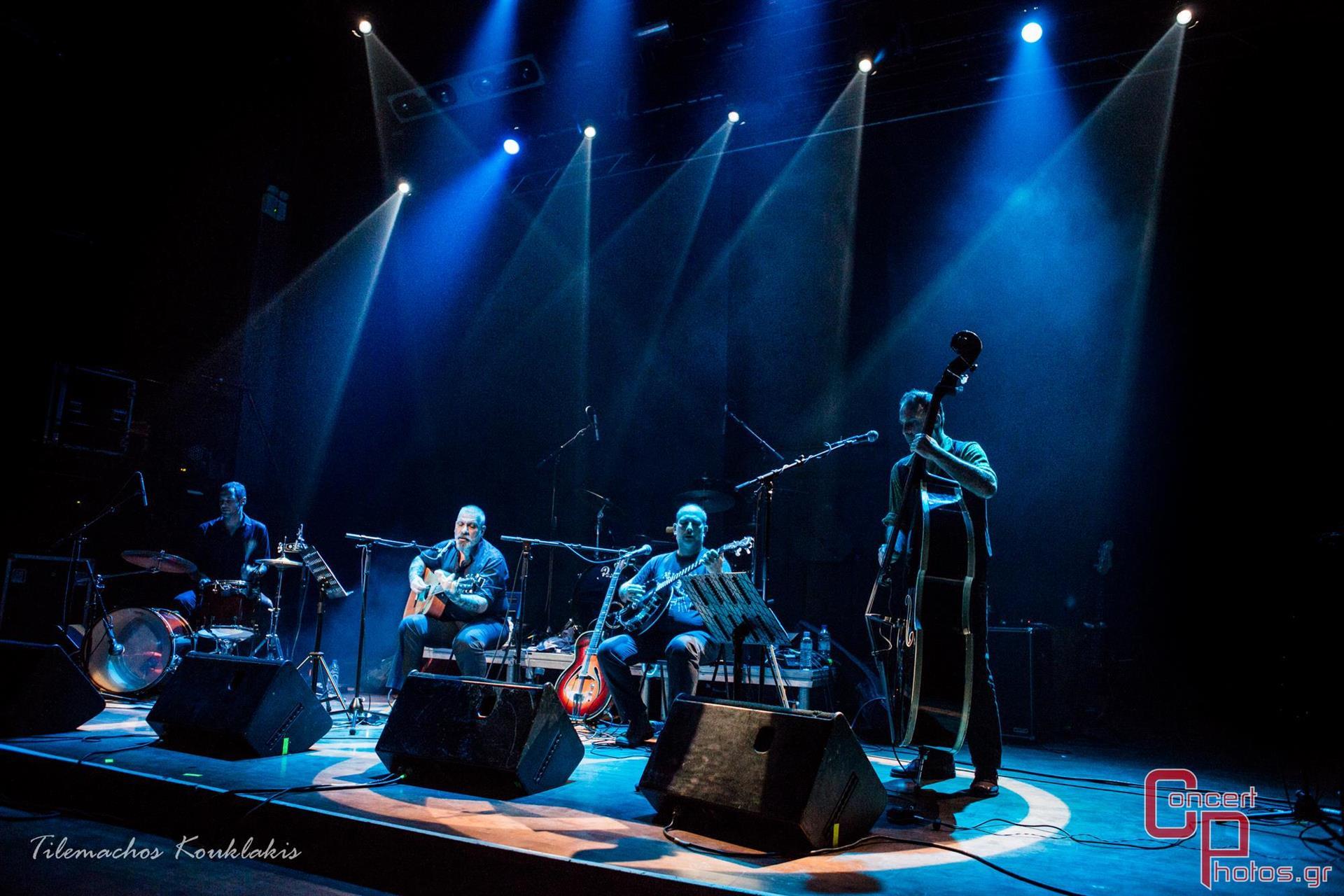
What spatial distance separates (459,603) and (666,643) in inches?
62.8

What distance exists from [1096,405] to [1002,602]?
198cm

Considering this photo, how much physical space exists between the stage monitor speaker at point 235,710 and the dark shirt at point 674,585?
85.8 inches

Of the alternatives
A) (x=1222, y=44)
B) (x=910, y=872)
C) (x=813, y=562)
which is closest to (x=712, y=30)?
(x=1222, y=44)

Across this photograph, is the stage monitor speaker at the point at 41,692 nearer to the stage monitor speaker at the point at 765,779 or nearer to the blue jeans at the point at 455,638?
the blue jeans at the point at 455,638

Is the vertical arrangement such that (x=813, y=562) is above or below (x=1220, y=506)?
below

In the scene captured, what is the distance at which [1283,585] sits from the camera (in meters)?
6.70

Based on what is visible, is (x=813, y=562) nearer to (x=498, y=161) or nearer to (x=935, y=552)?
(x=935, y=552)

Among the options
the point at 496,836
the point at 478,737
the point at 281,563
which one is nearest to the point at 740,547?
the point at 478,737

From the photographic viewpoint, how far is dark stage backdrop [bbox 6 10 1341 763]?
271 inches

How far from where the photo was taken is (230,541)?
719 centimetres

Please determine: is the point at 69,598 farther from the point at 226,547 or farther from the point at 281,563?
the point at 281,563

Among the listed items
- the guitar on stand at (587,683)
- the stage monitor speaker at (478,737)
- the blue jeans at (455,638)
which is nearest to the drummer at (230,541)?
the blue jeans at (455,638)

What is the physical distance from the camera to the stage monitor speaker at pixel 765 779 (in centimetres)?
270

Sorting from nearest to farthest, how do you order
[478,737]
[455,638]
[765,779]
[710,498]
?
[765,779] → [478,737] → [455,638] → [710,498]
